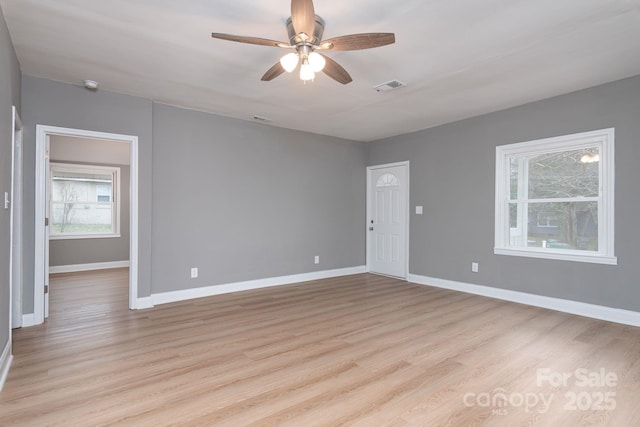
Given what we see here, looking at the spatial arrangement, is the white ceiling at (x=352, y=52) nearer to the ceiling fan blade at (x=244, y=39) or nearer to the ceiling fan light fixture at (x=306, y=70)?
the ceiling fan blade at (x=244, y=39)

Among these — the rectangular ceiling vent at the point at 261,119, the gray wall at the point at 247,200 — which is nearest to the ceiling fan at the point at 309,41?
the rectangular ceiling vent at the point at 261,119

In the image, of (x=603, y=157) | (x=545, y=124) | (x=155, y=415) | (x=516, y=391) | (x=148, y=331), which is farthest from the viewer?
(x=545, y=124)

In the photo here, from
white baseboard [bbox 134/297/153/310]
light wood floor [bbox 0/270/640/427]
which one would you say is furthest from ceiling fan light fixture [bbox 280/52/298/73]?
white baseboard [bbox 134/297/153/310]

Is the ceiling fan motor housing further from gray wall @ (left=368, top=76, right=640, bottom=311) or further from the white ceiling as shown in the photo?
gray wall @ (left=368, top=76, right=640, bottom=311)

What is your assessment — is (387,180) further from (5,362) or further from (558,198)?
(5,362)

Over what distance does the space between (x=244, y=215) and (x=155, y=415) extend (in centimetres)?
330

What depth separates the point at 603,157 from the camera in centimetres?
369

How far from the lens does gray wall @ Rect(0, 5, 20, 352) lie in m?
2.31

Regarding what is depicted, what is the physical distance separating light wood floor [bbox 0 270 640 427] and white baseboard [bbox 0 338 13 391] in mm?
48

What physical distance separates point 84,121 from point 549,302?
19.0 feet

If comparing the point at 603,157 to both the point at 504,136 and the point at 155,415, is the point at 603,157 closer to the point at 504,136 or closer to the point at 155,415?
the point at 504,136

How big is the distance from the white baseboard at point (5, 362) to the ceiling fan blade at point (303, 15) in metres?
2.98

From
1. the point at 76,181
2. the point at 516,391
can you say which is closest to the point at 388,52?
the point at 516,391

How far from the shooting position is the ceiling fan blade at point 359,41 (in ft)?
7.05
